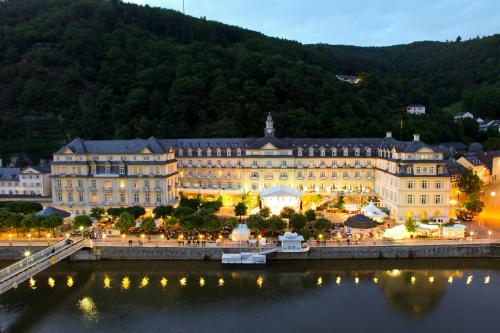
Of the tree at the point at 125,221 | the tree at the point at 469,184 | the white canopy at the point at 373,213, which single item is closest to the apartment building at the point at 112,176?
the tree at the point at 125,221

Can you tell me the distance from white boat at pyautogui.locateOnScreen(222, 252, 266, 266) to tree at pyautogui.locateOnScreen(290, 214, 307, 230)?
18.1ft

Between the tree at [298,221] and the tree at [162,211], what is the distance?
13.0m

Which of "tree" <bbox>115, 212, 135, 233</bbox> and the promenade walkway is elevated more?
"tree" <bbox>115, 212, 135, 233</bbox>

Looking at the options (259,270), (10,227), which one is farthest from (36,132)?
(259,270)

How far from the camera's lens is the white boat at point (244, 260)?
3950 cm

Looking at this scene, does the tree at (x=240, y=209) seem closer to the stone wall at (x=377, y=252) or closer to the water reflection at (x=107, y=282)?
the stone wall at (x=377, y=252)

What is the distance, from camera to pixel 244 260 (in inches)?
1561

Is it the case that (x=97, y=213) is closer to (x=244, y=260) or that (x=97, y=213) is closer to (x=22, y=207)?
(x=22, y=207)

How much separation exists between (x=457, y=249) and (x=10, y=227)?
42532mm

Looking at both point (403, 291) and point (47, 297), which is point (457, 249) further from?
point (47, 297)

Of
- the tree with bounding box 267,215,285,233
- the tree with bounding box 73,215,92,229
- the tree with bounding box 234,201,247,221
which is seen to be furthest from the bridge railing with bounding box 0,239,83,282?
the tree with bounding box 267,215,285,233

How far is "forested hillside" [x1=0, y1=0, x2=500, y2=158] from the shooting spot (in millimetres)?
A: 81062

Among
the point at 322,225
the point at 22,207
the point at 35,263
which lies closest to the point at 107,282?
the point at 35,263

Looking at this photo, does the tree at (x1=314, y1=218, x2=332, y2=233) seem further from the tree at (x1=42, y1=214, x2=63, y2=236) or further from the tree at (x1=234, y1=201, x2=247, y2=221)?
the tree at (x1=42, y1=214, x2=63, y2=236)
